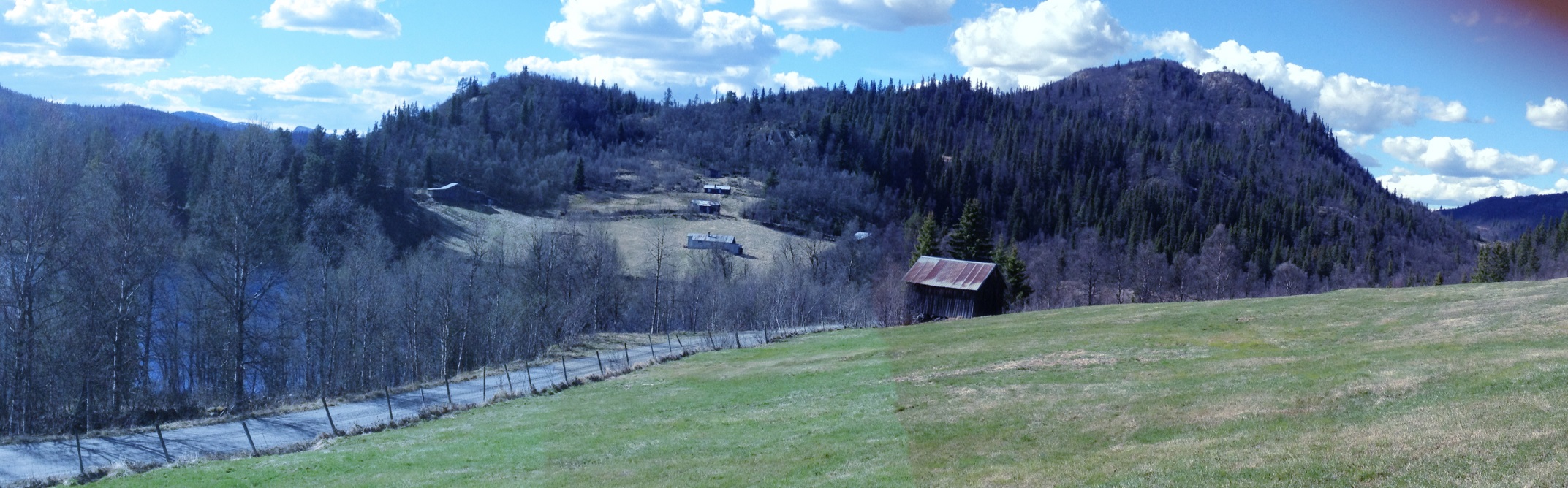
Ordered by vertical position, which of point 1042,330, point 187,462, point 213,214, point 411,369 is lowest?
point 411,369

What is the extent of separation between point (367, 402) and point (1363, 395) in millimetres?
37242

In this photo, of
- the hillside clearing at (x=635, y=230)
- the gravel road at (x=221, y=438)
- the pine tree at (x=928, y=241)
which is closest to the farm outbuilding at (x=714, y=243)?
the hillside clearing at (x=635, y=230)

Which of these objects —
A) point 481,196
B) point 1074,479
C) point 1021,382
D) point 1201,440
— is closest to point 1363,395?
point 1201,440

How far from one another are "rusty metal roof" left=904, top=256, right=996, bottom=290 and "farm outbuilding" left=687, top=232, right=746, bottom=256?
55.5 m

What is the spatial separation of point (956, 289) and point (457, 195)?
106 meters

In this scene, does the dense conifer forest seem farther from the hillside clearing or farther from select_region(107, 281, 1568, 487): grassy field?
select_region(107, 281, 1568, 487): grassy field

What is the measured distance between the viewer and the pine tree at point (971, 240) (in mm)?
89500

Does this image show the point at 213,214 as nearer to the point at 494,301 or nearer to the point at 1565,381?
the point at 494,301

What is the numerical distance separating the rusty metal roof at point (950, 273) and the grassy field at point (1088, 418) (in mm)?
30474

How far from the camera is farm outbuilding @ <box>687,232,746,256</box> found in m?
132

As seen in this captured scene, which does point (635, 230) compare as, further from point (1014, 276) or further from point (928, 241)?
point (1014, 276)

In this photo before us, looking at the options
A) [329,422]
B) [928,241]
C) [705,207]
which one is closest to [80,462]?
[329,422]

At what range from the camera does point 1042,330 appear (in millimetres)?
46594

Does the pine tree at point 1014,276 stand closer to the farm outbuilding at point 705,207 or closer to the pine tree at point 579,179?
the farm outbuilding at point 705,207
